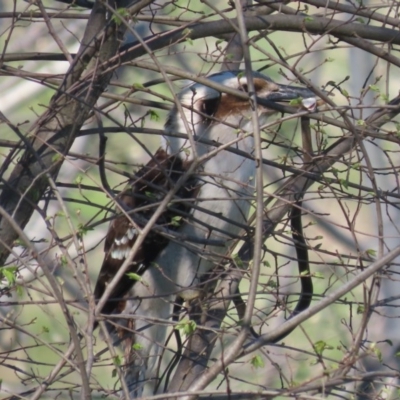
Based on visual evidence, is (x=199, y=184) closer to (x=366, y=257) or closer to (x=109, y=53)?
(x=109, y=53)

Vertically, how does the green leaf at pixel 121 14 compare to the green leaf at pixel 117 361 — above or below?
above

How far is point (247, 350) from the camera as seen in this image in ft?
5.78

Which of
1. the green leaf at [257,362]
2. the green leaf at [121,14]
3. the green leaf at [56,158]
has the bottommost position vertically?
the green leaf at [257,362]

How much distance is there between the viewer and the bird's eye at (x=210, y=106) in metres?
3.37

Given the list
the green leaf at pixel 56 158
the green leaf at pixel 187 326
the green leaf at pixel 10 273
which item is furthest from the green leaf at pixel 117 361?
the green leaf at pixel 56 158

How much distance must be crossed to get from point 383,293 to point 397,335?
0.97 ft

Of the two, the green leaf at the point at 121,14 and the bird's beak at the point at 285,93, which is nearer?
the green leaf at the point at 121,14

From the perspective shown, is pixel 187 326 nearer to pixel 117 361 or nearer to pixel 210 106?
pixel 117 361

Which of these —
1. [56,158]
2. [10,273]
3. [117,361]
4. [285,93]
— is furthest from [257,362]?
[285,93]

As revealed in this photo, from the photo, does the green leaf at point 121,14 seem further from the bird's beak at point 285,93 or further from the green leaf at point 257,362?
Answer: the bird's beak at point 285,93

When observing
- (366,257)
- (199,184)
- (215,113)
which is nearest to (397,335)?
(215,113)

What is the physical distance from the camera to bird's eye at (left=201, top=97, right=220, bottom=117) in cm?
337

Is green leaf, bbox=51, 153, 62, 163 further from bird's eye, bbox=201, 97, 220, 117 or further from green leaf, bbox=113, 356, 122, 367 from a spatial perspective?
bird's eye, bbox=201, 97, 220, 117

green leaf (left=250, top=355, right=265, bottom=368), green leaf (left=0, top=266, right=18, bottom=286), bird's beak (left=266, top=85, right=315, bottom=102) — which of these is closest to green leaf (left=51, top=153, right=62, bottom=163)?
green leaf (left=0, top=266, right=18, bottom=286)
